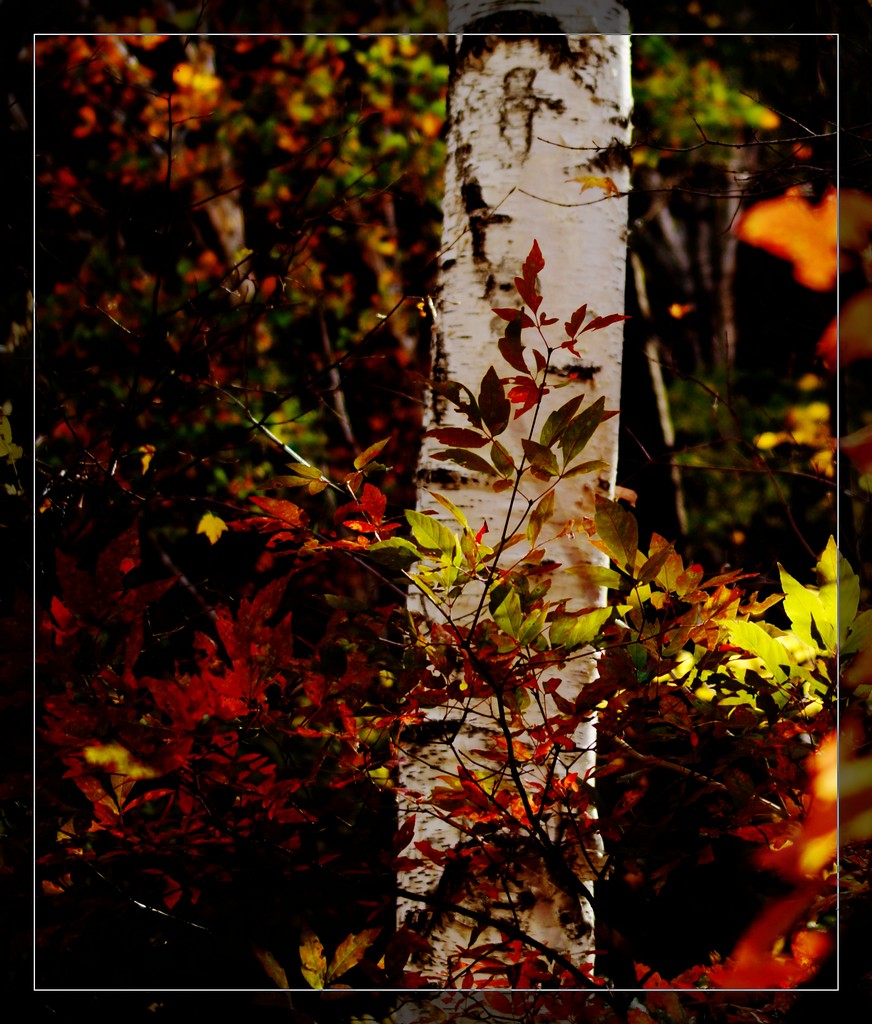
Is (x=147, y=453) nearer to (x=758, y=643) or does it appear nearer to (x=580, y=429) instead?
(x=580, y=429)

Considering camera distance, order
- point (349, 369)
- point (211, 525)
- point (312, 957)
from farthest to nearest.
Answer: point (349, 369) < point (211, 525) < point (312, 957)

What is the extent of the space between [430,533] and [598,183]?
50 centimetres

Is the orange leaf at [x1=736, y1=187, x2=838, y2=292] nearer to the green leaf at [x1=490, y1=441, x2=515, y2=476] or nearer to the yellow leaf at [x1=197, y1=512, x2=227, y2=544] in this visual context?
the green leaf at [x1=490, y1=441, x2=515, y2=476]

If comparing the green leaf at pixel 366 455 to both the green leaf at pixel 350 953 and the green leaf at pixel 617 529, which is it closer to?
the green leaf at pixel 617 529

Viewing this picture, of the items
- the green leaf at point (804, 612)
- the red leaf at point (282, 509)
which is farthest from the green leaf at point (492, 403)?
the green leaf at point (804, 612)

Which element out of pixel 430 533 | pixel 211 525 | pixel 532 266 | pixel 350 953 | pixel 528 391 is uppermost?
pixel 532 266

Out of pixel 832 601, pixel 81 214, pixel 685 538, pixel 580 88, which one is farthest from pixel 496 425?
pixel 81 214

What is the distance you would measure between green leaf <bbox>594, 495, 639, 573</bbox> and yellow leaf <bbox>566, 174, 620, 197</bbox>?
1.43ft

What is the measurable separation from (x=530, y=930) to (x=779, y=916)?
0.26 metres

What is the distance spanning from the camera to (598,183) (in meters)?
0.96

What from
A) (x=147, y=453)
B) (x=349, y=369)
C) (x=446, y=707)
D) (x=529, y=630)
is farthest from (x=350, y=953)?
(x=349, y=369)

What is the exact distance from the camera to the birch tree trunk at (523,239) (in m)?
0.92

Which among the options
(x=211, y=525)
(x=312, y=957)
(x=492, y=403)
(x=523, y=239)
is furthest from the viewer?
(x=211, y=525)

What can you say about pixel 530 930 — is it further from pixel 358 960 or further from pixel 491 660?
pixel 491 660
